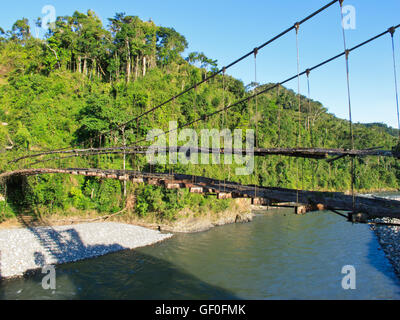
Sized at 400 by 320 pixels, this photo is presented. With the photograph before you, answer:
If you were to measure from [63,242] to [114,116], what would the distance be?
318 inches

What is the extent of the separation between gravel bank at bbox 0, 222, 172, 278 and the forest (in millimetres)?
2164

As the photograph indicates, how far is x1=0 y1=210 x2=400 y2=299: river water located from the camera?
26.9ft

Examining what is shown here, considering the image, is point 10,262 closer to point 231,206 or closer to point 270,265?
point 270,265

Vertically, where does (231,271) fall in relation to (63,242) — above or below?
below

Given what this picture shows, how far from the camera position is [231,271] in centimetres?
970

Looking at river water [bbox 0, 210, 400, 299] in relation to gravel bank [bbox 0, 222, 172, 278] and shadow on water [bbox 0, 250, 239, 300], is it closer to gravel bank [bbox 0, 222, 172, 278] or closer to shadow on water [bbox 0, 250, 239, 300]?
shadow on water [bbox 0, 250, 239, 300]

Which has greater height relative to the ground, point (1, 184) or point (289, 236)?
point (1, 184)

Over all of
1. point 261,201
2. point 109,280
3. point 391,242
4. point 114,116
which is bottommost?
point 109,280

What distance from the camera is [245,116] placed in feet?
92.4

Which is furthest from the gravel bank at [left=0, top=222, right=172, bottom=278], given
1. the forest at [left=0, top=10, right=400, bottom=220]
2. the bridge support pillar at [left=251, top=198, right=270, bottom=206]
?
the bridge support pillar at [left=251, top=198, right=270, bottom=206]

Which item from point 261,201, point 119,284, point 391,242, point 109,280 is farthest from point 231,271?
point 391,242

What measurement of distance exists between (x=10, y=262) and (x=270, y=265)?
9.26 meters

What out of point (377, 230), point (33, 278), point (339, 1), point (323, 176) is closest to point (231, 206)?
point (377, 230)

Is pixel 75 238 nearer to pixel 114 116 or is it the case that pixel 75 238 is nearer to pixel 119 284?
pixel 119 284
